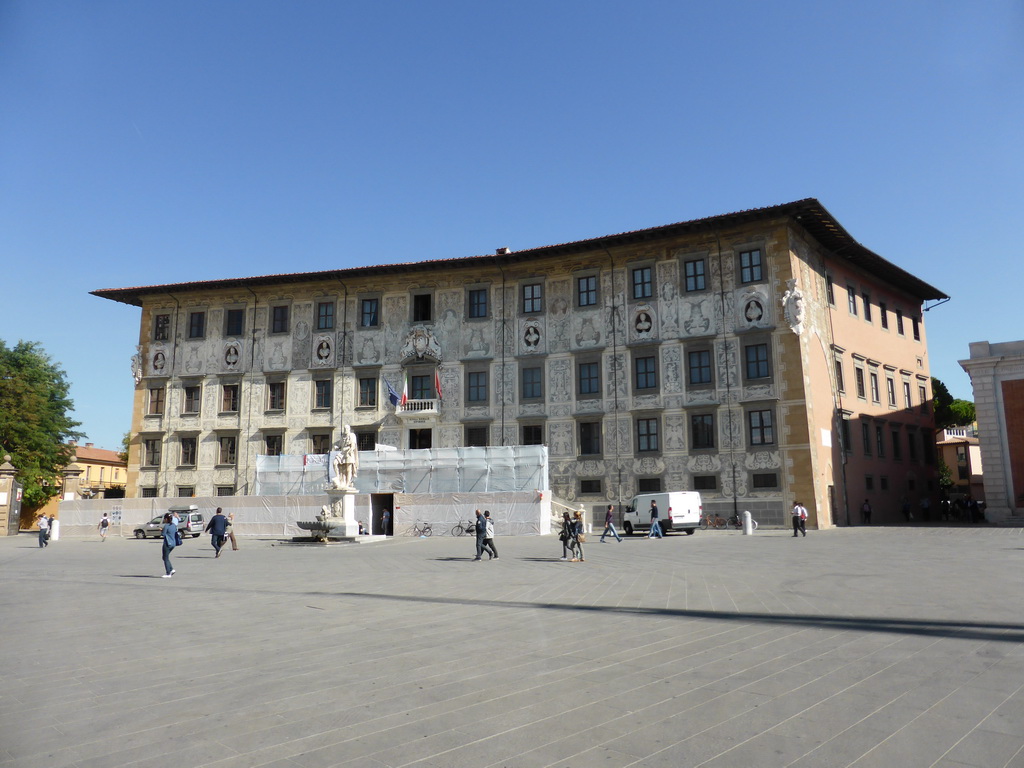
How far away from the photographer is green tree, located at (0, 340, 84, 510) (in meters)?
49.8

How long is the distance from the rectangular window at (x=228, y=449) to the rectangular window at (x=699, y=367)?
24.4 meters

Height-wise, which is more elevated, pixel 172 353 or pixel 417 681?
pixel 172 353

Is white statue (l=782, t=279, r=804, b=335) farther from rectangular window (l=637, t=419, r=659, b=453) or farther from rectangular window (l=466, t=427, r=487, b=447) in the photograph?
rectangular window (l=466, t=427, r=487, b=447)

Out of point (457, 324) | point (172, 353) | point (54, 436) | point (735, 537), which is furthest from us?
point (54, 436)

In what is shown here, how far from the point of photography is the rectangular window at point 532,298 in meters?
38.7

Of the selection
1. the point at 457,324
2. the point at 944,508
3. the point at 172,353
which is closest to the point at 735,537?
the point at 457,324

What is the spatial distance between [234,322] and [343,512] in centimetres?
1774

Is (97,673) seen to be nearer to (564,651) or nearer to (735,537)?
(564,651)

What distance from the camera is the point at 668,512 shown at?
30.8 meters

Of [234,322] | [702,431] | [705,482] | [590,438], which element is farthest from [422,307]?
[705,482]

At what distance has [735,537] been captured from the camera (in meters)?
28.1

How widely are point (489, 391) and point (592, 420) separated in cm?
557

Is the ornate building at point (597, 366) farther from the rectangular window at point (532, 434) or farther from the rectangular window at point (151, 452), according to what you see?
the rectangular window at point (151, 452)

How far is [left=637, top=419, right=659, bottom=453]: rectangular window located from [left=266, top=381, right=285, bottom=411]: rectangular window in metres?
19.2
